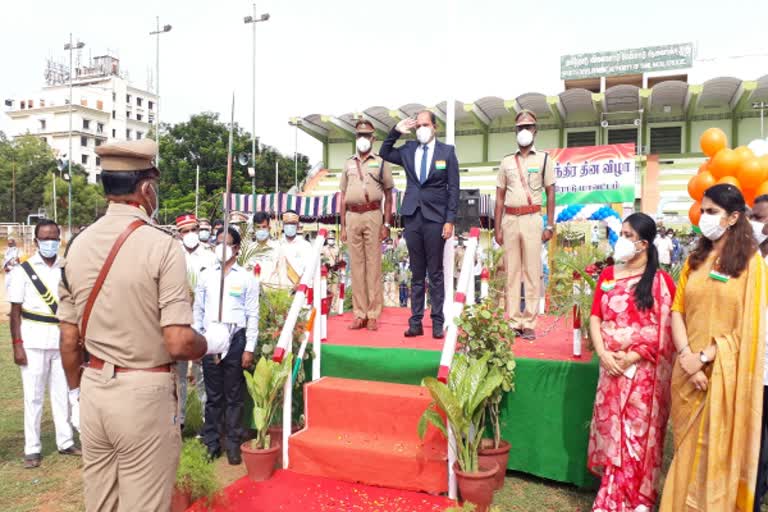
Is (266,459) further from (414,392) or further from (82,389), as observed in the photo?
(82,389)

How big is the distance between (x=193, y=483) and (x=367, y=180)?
3.02m

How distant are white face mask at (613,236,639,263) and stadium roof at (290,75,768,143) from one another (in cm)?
2460

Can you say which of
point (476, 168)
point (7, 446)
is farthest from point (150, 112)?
point (7, 446)

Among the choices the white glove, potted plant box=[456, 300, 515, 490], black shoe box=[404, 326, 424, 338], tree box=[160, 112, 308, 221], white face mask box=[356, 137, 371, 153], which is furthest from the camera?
tree box=[160, 112, 308, 221]

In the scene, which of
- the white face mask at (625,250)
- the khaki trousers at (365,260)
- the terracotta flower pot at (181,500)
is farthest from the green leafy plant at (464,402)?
the khaki trousers at (365,260)

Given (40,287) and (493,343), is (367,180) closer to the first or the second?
(493,343)

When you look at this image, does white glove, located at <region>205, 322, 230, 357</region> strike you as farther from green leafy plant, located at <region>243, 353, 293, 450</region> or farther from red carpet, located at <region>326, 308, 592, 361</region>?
red carpet, located at <region>326, 308, 592, 361</region>

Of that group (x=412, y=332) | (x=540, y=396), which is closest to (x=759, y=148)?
(x=540, y=396)

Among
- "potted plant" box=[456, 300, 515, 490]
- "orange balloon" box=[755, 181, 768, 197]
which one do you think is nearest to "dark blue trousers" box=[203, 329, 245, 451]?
"potted plant" box=[456, 300, 515, 490]

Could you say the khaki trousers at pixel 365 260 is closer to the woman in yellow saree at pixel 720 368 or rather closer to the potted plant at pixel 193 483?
the potted plant at pixel 193 483

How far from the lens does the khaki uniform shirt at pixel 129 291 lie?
2328 millimetres

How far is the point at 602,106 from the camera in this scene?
29609mm

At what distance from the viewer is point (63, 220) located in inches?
1558

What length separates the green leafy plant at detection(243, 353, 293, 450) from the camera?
14.4ft
